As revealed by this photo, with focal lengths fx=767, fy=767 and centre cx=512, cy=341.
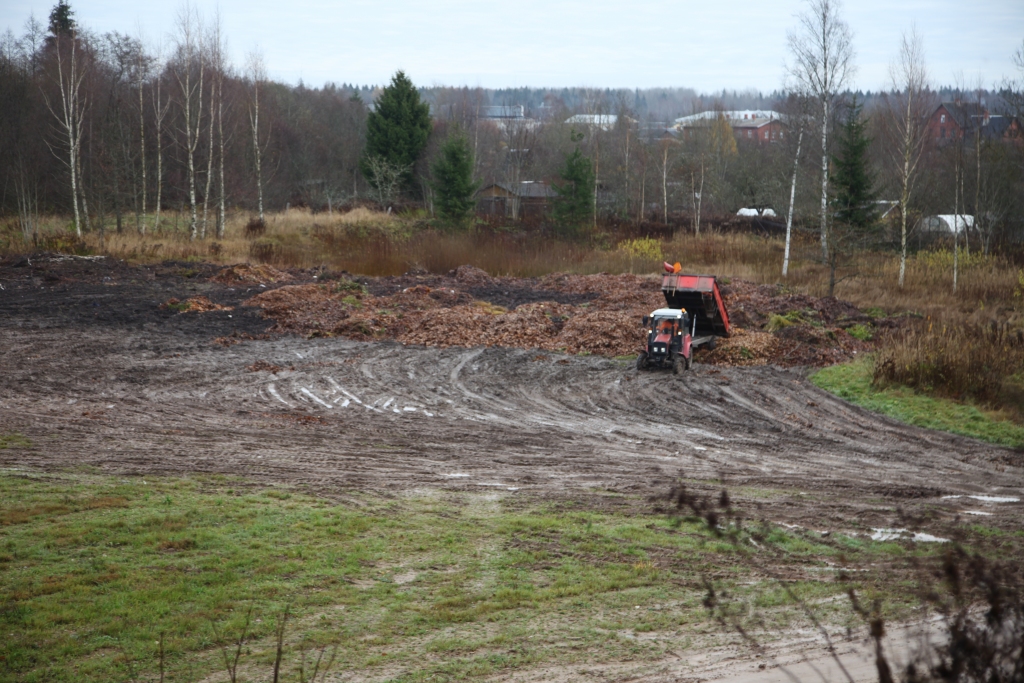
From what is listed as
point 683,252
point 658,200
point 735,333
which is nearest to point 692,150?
point 658,200

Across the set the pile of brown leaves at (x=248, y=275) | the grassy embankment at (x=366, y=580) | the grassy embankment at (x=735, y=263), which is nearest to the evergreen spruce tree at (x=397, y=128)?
the grassy embankment at (x=735, y=263)

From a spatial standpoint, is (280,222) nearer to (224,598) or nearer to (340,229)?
(340,229)

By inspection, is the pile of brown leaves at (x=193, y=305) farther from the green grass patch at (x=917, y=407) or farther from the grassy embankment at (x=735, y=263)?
the green grass patch at (x=917, y=407)

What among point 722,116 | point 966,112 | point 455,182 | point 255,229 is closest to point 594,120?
point 722,116

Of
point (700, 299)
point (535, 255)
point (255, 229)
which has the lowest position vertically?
point (700, 299)

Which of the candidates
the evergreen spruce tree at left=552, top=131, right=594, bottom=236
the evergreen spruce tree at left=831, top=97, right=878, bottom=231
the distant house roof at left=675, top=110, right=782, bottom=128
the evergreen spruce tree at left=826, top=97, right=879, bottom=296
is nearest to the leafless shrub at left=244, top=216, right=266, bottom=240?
the evergreen spruce tree at left=552, top=131, right=594, bottom=236

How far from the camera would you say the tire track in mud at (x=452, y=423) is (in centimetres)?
1056

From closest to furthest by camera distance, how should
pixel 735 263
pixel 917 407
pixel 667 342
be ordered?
pixel 917 407 → pixel 667 342 → pixel 735 263

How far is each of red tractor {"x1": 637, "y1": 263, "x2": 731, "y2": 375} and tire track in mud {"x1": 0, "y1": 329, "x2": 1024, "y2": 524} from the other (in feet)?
1.65

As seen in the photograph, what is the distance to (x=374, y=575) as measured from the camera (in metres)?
7.30

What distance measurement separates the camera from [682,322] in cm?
1773

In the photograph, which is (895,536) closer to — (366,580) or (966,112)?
(366,580)

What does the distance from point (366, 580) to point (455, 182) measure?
38890 mm

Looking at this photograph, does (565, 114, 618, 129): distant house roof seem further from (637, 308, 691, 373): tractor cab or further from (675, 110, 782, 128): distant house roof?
(637, 308, 691, 373): tractor cab
